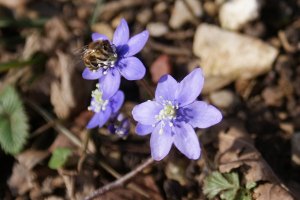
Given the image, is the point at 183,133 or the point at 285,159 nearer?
the point at 183,133

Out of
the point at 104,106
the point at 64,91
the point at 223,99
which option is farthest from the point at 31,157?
the point at 223,99

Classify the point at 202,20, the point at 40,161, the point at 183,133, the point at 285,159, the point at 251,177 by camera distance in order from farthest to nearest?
1. the point at 202,20
2. the point at 40,161
3. the point at 285,159
4. the point at 251,177
5. the point at 183,133

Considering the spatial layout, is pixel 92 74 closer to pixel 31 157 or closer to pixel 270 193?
pixel 31 157

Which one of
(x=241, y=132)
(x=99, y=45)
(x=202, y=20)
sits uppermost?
(x=99, y=45)

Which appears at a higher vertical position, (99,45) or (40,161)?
(99,45)

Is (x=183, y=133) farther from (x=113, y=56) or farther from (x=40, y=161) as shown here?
(x=40, y=161)

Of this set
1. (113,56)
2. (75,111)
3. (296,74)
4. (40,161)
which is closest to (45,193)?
(40,161)
